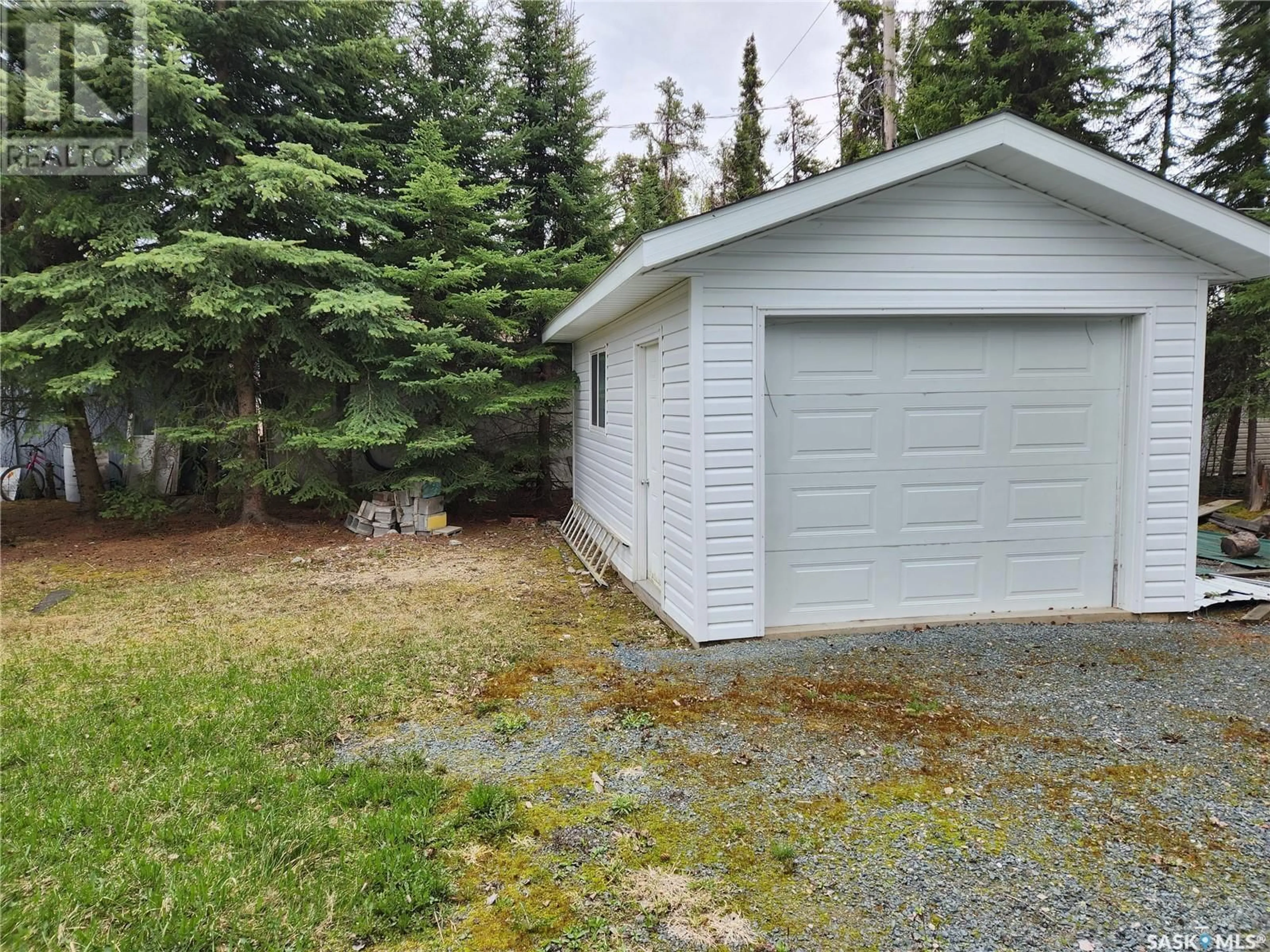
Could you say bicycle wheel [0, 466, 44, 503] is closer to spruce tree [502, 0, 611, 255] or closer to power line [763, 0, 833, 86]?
spruce tree [502, 0, 611, 255]

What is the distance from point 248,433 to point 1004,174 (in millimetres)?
8334

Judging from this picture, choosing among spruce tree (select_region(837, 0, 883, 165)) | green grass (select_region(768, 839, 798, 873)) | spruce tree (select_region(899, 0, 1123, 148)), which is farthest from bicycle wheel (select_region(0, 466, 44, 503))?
spruce tree (select_region(837, 0, 883, 165))

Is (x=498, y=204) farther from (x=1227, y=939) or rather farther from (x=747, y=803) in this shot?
(x=1227, y=939)

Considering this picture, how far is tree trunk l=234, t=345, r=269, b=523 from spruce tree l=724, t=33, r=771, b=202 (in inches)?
547

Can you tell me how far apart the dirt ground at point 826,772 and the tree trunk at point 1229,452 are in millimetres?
8182

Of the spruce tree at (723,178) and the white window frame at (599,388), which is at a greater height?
the spruce tree at (723,178)

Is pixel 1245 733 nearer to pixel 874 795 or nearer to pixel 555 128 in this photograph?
pixel 874 795

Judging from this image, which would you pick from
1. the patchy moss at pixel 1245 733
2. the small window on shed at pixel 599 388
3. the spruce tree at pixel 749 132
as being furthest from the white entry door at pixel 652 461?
the spruce tree at pixel 749 132

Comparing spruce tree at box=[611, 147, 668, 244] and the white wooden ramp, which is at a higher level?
spruce tree at box=[611, 147, 668, 244]

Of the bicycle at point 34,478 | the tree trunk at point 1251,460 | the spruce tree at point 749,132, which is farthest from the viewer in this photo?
the spruce tree at point 749,132

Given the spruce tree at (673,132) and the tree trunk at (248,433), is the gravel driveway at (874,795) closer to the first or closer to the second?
the tree trunk at (248,433)

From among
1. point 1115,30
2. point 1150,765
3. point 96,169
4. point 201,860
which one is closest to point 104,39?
point 96,169

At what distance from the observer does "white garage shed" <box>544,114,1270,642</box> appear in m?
4.42

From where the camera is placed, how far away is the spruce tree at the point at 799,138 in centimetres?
1980
